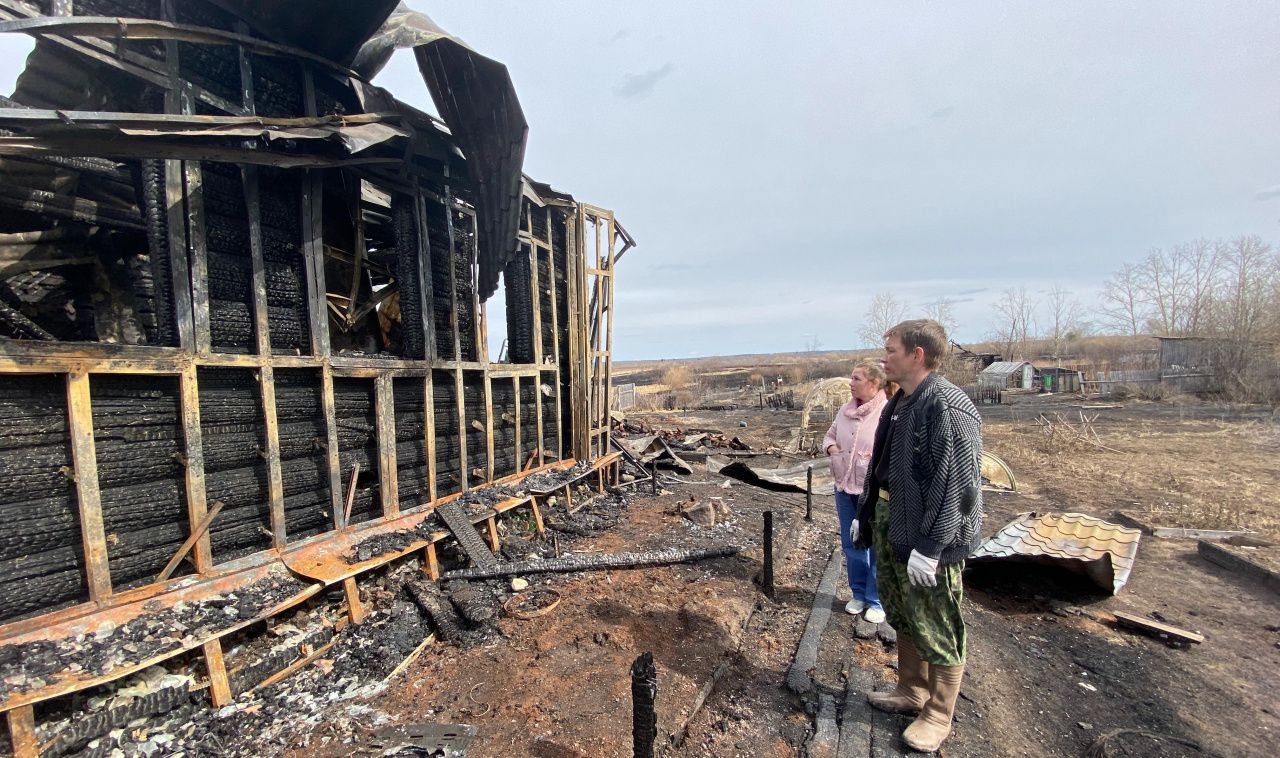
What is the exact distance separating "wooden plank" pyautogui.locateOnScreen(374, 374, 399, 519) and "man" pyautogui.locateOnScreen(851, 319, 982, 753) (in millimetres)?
4383

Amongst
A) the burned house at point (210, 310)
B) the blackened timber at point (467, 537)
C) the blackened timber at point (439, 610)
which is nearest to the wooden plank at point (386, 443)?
the burned house at point (210, 310)

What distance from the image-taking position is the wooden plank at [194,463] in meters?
3.39

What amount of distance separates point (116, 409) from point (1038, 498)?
41.2 ft

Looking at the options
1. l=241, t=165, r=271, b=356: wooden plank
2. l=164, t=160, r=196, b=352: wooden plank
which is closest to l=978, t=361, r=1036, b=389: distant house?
l=241, t=165, r=271, b=356: wooden plank

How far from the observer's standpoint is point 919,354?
285 centimetres

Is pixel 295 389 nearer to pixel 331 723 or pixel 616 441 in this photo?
pixel 331 723

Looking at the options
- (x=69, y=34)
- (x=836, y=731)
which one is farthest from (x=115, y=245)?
(x=836, y=731)

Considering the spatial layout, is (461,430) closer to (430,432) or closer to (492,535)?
(430,432)

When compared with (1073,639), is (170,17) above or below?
above

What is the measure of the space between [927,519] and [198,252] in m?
5.06

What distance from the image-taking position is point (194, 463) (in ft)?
11.3

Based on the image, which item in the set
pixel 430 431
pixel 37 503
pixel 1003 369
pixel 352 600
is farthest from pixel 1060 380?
pixel 37 503

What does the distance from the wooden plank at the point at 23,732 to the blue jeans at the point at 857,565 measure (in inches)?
211

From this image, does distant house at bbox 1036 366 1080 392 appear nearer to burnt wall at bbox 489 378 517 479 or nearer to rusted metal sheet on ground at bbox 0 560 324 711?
burnt wall at bbox 489 378 517 479
